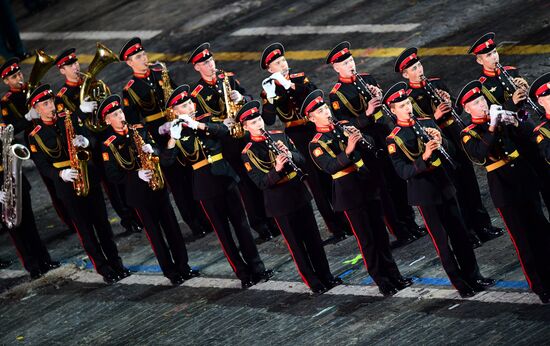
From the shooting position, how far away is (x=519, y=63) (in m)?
21.5

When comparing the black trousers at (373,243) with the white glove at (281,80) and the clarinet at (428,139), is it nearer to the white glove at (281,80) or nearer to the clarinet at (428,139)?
the clarinet at (428,139)

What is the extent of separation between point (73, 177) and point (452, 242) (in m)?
5.92

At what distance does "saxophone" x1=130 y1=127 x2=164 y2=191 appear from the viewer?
1752 cm

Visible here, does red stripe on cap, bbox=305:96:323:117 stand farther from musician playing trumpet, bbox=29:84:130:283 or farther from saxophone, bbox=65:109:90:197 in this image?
saxophone, bbox=65:109:90:197

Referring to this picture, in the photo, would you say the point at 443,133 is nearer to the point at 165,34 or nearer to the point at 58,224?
the point at 58,224

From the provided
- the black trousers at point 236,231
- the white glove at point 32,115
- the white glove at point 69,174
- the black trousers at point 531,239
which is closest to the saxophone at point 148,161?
the black trousers at point 236,231

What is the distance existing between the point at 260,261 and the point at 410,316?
10.3ft

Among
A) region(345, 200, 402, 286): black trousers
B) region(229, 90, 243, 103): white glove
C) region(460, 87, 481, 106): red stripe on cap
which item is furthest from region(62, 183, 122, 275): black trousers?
region(460, 87, 481, 106): red stripe on cap

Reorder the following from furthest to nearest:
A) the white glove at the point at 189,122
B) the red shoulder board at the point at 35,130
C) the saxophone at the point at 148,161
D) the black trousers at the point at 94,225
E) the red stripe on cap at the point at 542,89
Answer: the black trousers at the point at 94,225 → the red shoulder board at the point at 35,130 → the saxophone at the point at 148,161 → the white glove at the point at 189,122 → the red stripe on cap at the point at 542,89

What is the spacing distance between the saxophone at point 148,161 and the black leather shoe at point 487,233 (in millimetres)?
4230

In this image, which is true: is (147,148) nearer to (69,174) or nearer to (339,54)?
(69,174)

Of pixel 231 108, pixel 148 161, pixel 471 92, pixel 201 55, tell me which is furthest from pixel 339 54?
pixel 471 92

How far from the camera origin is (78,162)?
18.6m

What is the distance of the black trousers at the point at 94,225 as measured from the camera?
18844mm
